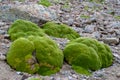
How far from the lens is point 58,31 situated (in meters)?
11.9

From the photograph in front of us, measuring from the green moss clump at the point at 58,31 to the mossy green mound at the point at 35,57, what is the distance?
2880 millimetres

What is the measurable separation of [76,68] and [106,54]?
1.61m

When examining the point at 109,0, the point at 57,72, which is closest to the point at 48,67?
the point at 57,72

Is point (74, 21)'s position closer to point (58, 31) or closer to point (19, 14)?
point (19, 14)

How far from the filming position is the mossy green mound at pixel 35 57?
8.15 meters

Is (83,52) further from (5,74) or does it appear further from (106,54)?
(5,74)

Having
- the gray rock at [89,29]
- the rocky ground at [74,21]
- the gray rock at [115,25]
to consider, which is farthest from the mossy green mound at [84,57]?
the gray rock at [115,25]

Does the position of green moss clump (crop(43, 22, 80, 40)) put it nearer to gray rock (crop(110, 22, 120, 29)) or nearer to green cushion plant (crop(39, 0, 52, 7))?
gray rock (crop(110, 22, 120, 29))

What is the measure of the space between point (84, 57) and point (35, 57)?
4.91 ft

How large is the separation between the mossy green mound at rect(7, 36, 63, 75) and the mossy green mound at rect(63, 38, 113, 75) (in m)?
0.41

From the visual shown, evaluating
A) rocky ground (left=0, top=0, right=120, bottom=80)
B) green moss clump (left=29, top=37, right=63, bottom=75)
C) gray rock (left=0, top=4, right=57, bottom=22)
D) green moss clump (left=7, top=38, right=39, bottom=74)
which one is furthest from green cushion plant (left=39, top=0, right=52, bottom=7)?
green moss clump (left=7, top=38, right=39, bottom=74)

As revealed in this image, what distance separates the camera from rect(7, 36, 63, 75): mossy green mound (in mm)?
8148

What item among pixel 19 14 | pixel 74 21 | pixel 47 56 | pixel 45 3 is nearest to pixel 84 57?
pixel 47 56

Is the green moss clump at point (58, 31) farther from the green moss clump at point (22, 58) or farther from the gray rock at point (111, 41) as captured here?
the green moss clump at point (22, 58)
